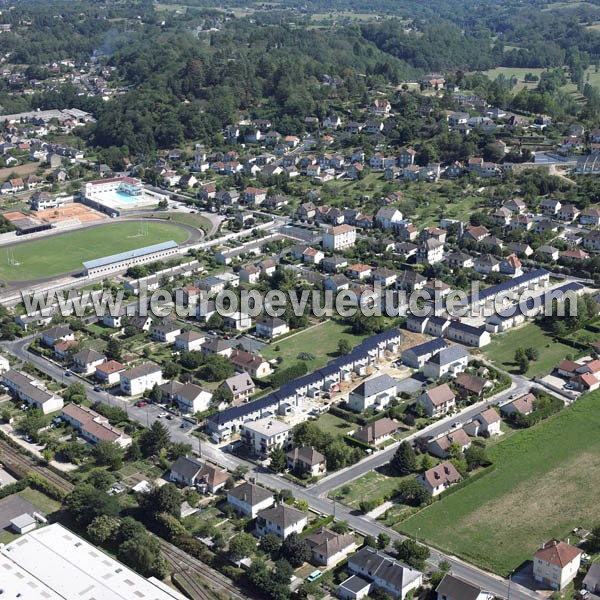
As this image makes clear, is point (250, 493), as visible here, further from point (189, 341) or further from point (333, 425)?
point (189, 341)

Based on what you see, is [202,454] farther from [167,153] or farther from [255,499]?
[167,153]

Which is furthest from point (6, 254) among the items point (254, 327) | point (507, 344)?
point (507, 344)

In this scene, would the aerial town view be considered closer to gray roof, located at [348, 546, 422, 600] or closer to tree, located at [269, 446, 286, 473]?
gray roof, located at [348, 546, 422, 600]

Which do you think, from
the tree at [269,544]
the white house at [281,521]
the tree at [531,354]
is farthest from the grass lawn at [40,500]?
the tree at [531,354]

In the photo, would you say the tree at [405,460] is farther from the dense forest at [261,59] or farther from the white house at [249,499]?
the dense forest at [261,59]

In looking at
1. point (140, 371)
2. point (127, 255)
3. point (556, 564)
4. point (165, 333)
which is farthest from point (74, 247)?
point (556, 564)

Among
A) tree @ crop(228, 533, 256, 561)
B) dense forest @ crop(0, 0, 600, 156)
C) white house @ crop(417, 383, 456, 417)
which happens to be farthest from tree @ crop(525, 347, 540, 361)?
dense forest @ crop(0, 0, 600, 156)
